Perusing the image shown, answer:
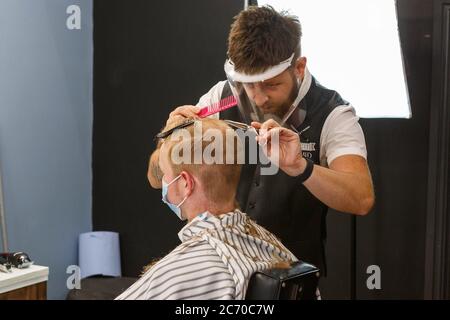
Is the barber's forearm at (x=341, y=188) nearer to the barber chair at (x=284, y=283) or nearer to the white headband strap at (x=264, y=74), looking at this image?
the white headband strap at (x=264, y=74)

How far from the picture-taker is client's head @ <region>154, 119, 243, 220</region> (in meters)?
1.59

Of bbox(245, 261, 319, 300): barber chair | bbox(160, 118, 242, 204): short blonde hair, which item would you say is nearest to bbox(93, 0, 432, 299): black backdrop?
bbox(160, 118, 242, 204): short blonde hair

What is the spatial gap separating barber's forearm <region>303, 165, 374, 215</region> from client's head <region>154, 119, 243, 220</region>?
0.37 meters

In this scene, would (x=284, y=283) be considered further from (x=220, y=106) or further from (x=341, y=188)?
(x=220, y=106)

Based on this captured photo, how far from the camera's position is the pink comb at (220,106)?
7.03ft

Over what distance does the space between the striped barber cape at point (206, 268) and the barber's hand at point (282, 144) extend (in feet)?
1.06

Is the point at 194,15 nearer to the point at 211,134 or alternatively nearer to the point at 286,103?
the point at 286,103

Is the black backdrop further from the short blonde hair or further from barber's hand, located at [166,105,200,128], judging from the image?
the short blonde hair

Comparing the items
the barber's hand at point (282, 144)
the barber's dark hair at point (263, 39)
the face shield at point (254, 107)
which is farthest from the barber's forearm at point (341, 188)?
the barber's dark hair at point (263, 39)

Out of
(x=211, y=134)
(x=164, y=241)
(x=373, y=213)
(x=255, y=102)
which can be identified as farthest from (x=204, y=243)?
(x=164, y=241)

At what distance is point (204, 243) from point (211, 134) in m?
0.32

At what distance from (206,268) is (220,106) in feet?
2.96

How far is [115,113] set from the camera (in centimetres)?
297

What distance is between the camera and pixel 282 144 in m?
1.78
